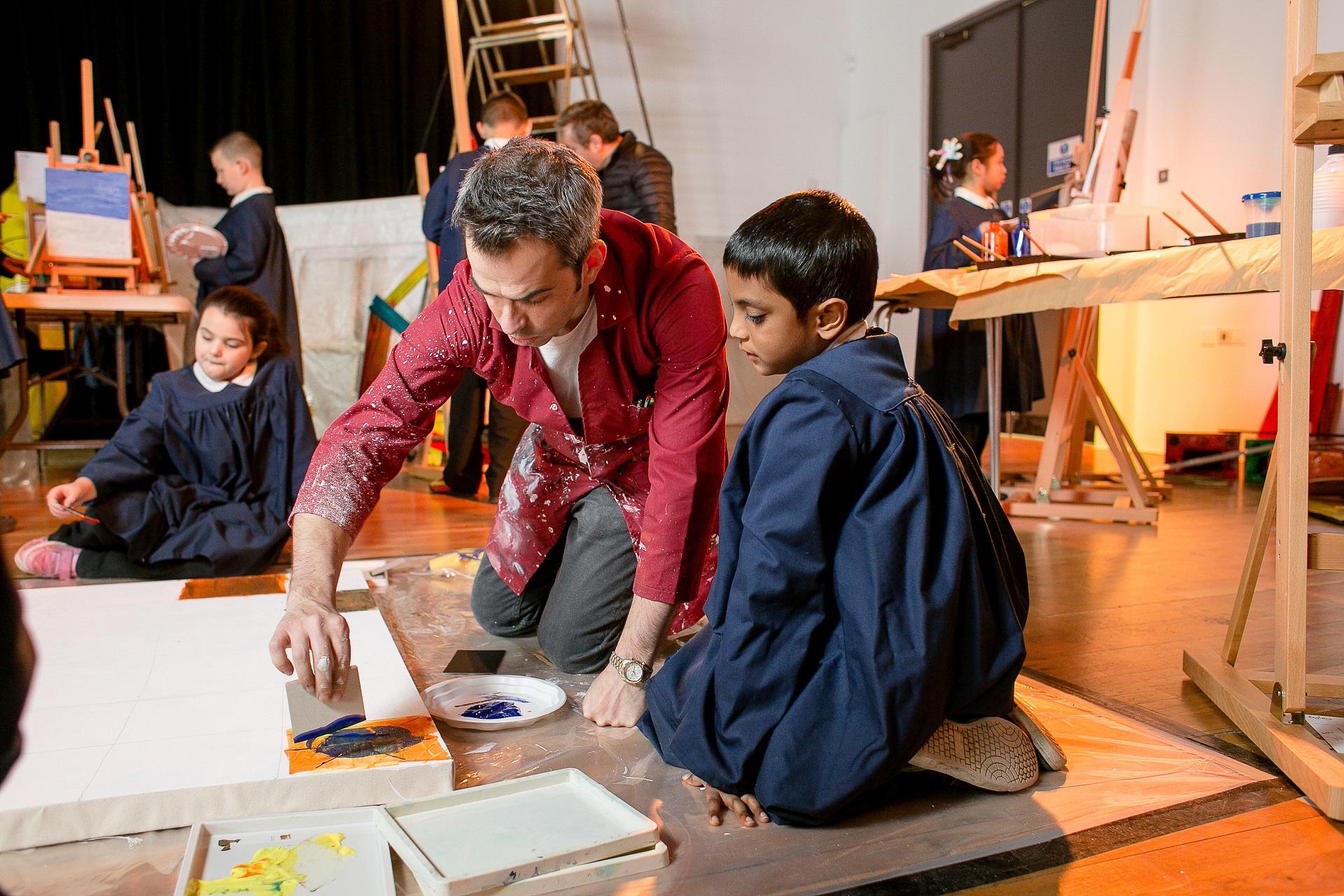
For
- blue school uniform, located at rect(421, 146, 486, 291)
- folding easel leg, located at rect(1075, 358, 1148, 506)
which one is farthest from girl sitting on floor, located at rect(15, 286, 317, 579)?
folding easel leg, located at rect(1075, 358, 1148, 506)

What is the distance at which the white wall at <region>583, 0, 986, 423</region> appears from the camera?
6.18 metres

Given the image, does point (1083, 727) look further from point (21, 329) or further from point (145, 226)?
point (145, 226)

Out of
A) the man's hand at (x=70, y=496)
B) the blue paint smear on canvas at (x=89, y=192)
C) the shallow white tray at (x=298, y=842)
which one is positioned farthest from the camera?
the blue paint smear on canvas at (x=89, y=192)

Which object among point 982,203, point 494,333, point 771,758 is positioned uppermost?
point 982,203

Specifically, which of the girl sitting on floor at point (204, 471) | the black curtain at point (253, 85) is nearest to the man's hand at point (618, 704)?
the girl sitting on floor at point (204, 471)

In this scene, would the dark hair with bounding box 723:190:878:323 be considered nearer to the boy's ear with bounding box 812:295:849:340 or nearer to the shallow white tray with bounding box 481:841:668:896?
the boy's ear with bounding box 812:295:849:340

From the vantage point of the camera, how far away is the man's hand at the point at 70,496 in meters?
2.40

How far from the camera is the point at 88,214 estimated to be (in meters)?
3.91

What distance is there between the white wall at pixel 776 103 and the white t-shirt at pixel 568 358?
4230mm

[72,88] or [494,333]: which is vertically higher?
[72,88]

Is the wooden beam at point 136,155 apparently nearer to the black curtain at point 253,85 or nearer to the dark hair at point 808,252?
the black curtain at point 253,85

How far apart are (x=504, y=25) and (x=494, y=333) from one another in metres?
4.03

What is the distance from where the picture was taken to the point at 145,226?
16.2 feet

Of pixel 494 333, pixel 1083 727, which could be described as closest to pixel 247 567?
pixel 494 333
